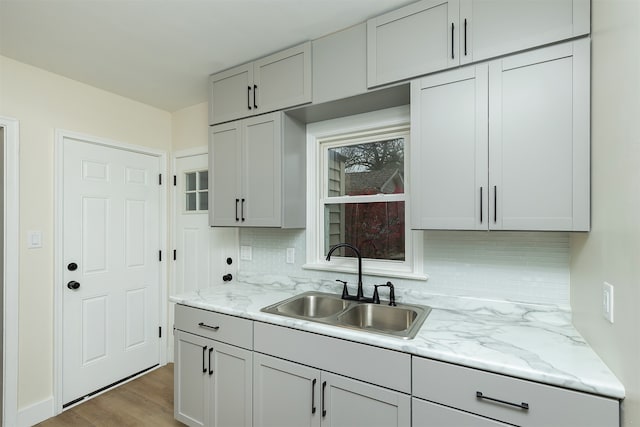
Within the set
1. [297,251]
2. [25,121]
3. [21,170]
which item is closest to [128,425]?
[297,251]

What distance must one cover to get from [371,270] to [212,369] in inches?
45.4

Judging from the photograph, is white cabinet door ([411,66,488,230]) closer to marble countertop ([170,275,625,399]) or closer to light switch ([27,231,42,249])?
marble countertop ([170,275,625,399])

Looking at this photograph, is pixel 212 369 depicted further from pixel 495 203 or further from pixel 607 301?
pixel 607 301

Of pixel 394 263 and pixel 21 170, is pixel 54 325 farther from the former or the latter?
pixel 394 263

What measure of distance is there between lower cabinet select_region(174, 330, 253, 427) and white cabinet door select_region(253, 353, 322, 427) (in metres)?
0.07

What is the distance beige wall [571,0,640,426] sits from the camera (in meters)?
0.91

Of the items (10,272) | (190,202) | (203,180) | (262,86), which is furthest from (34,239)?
(262,86)

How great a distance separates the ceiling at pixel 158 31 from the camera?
1639mm

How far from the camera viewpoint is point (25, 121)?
217 cm

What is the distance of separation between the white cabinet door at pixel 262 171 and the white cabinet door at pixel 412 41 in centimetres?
71

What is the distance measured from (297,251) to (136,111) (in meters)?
1.97

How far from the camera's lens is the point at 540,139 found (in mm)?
1366

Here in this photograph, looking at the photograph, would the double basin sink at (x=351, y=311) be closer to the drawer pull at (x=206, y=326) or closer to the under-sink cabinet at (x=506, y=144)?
the drawer pull at (x=206, y=326)

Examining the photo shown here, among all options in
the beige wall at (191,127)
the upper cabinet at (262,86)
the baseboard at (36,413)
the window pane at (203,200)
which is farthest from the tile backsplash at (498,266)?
the baseboard at (36,413)
